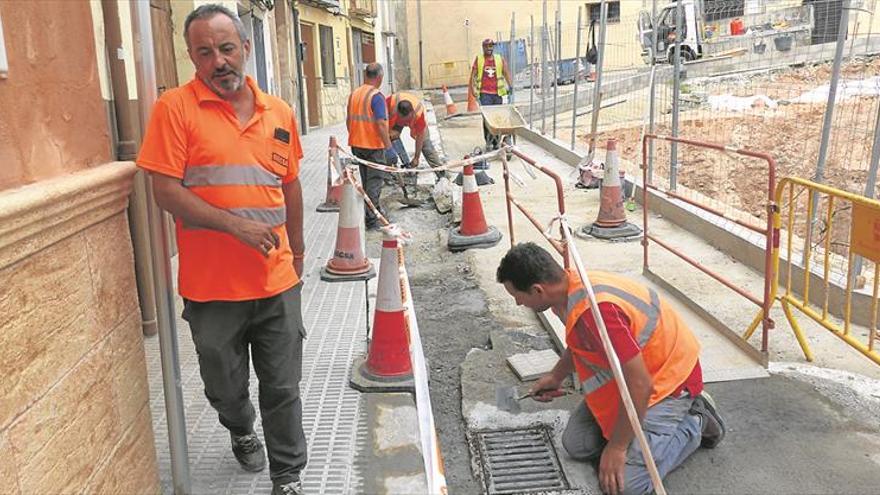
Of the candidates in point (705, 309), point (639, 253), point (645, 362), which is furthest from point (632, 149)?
point (645, 362)

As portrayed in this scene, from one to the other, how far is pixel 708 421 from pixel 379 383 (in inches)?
65.6

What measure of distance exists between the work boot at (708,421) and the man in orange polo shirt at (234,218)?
1.78 meters

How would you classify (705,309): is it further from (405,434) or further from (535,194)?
(535,194)

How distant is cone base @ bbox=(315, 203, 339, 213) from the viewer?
27.2 ft

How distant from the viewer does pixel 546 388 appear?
12.0 ft

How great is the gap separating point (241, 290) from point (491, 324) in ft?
9.23

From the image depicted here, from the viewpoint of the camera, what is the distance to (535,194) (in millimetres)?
9727

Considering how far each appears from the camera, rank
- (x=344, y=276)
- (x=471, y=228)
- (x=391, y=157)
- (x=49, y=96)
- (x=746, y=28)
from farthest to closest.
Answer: (x=746, y=28) → (x=391, y=157) → (x=471, y=228) → (x=344, y=276) → (x=49, y=96)

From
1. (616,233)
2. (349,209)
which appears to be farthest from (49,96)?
(616,233)

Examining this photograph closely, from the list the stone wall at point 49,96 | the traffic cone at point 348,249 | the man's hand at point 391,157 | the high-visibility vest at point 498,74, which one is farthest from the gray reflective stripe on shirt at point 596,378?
the high-visibility vest at point 498,74

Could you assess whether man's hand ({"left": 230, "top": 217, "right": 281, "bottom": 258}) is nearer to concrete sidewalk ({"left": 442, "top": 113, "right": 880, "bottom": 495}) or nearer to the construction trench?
the construction trench

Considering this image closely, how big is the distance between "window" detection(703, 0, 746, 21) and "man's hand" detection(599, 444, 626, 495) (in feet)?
24.0

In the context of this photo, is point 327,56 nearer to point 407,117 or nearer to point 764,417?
point 407,117

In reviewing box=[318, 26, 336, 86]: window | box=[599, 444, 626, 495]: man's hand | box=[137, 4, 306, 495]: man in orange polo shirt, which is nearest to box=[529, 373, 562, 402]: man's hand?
box=[599, 444, 626, 495]: man's hand
